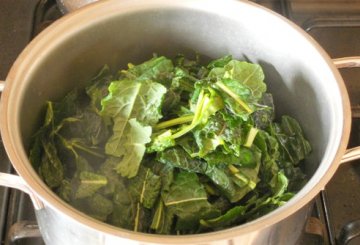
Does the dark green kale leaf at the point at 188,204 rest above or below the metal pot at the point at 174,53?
below

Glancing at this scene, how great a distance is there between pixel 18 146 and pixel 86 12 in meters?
0.26

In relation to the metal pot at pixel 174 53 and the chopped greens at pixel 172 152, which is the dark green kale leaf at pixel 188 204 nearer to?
the chopped greens at pixel 172 152

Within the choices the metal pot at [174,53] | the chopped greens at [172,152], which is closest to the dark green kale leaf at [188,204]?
the chopped greens at [172,152]

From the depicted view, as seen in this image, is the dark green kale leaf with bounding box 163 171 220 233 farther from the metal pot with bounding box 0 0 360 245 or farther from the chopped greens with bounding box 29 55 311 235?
the metal pot with bounding box 0 0 360 245

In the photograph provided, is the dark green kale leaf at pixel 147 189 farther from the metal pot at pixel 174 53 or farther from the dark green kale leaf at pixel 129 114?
the metal pot at pixel 174 53

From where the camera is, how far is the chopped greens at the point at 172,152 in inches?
30.1

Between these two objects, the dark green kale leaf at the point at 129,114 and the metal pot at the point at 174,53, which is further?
Answer: the dark green kale leaf at the point at 129,114

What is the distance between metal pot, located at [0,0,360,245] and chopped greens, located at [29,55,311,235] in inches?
1.9

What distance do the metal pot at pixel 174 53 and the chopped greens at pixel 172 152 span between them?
5 cm

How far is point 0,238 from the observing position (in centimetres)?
Result: 85

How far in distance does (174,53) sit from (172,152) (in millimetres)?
236

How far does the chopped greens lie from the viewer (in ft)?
2.51

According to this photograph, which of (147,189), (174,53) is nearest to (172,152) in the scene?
(147,189)

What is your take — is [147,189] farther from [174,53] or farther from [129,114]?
[174,53]
